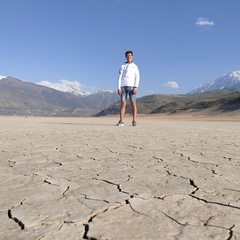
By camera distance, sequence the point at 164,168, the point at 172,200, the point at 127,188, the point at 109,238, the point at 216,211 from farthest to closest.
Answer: the point at 164,168 → the point at 127,188 → the point at 172,200 → the point at 216,211 → the point at 109,238

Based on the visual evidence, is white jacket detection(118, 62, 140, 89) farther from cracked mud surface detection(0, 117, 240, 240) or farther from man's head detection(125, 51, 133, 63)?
cracked mud surface detection(0, 117, 240, 240)

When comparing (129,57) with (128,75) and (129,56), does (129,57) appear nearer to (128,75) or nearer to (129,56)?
(129,56)

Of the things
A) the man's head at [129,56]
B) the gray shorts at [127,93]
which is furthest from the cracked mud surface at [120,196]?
the man's head at [129,56]

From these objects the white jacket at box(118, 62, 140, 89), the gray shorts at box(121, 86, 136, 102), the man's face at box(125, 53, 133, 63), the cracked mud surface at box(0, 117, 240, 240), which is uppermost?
the man's face at box(125, 53, 133, 63)

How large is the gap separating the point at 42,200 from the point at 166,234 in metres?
0.84

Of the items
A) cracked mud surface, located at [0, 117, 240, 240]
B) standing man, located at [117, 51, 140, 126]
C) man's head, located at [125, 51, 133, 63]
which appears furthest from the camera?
standing man, located at [117, 51, 140, 126]

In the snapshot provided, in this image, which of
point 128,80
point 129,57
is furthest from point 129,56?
point 128,80

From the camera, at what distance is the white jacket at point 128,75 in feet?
23.6

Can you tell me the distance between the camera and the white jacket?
7.19m

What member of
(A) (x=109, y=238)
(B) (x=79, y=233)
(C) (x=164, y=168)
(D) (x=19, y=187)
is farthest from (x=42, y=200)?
Answer: (C) (x=164, y=168)

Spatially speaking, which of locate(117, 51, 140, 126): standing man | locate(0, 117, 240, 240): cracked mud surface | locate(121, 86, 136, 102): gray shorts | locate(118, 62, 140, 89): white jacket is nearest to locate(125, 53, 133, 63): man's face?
locate(117, 51, 140, 126): standing man

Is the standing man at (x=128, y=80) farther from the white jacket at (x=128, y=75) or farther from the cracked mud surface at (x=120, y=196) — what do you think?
the cracked mud surface at (x=120, y=196)

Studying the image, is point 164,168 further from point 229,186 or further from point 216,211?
point 216,211

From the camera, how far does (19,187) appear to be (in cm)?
201
